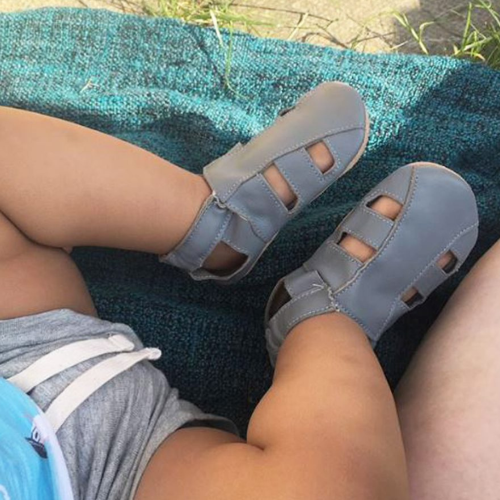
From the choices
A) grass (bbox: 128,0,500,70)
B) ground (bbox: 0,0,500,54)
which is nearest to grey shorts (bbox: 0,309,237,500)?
grass (bbox: 128,0,500,70)

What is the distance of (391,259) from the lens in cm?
83

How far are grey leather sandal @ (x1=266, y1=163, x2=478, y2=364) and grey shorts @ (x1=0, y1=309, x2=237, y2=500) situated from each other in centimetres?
17

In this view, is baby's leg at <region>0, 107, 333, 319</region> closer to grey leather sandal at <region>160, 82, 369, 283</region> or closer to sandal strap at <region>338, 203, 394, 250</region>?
grey leather sandal at <region>160, 82, 369, 283</region>

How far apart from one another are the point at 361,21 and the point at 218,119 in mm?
331

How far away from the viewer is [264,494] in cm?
61

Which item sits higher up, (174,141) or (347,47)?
(347,47)

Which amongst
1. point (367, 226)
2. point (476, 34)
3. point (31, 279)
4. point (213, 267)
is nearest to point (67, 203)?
point (31, 279)

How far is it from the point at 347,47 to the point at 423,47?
0.39 feet

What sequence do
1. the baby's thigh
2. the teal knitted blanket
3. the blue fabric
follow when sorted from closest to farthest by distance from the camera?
the blue fabric < the baby's thigh < the teal knitted blanket

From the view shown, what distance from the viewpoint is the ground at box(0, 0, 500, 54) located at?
1.12 m

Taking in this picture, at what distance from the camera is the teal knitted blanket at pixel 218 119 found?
0.91 meters

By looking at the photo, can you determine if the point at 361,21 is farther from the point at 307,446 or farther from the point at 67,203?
the point at 307,446

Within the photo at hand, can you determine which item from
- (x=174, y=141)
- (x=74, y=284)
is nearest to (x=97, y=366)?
(x=74, y=284)

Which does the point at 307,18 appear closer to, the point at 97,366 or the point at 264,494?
the point at 97,366
